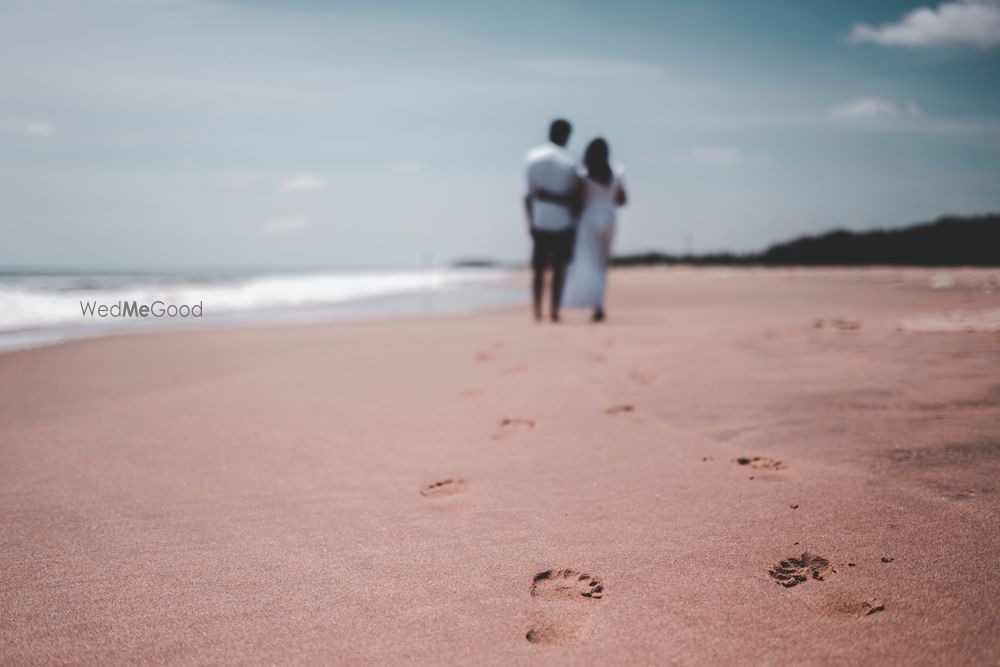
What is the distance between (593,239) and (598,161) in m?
0.75

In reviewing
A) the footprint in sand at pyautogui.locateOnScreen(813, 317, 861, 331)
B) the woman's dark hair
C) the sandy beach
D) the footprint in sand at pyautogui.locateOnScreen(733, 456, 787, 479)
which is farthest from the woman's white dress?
the footprint in sand at pyautogui.locateOnScreen(733, 456, 787, 479)

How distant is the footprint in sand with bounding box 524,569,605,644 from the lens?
1086 millimetres

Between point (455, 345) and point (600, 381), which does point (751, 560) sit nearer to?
point (600, 381)

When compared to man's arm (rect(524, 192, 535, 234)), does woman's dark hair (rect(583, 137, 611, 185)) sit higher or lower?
higher

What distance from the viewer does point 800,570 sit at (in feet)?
4.05

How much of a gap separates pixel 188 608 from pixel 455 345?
117 inches

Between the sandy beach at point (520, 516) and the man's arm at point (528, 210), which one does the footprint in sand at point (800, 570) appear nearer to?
the sandy beach at point (520, 516)

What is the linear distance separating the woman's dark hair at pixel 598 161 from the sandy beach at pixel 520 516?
291 cm

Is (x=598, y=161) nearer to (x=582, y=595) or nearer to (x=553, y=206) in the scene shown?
(x=553, y=206)

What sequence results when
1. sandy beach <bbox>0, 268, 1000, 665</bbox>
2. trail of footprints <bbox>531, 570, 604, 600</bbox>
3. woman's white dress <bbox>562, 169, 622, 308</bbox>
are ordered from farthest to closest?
woman's white dress <bbox>562, 169, 622, 308</bbox>, trail of footprints <bbox>531, 570, 604, 600</bbox>, sandy beach <bbox>0, 268, 1000, 665</bbox>

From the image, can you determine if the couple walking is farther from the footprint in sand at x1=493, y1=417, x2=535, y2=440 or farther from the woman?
the footprint in sand at x1=493, y1=417, x2=535, y2=440

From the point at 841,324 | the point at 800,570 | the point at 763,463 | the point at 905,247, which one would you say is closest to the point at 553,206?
the point at 841,324

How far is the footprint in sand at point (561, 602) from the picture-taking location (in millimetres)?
1086

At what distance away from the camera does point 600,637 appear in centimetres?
107
